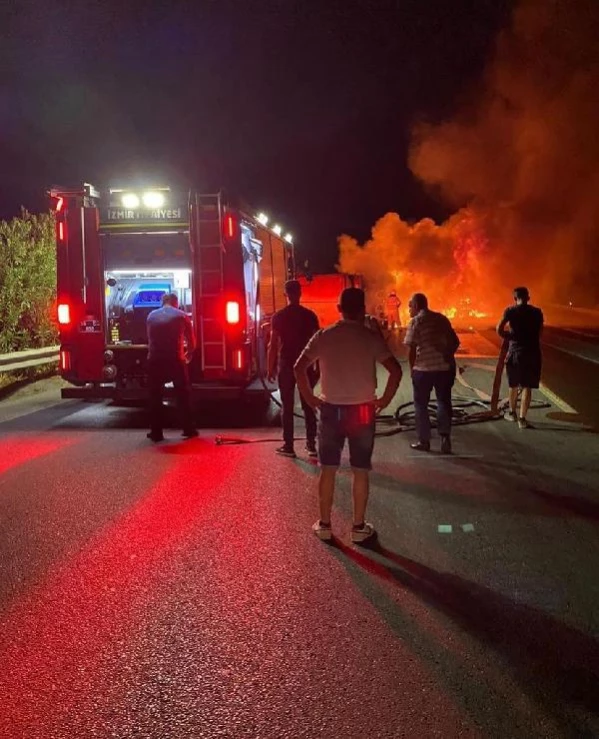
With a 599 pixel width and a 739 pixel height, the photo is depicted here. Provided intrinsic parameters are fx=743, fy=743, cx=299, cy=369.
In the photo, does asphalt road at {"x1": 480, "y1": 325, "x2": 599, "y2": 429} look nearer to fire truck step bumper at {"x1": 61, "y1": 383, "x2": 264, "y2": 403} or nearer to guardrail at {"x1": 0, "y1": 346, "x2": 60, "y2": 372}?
fire truck step bumper at {"x1": 61, "y1": 383, "x2": 264, "y2": 403}

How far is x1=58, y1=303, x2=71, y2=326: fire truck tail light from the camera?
9398 mm

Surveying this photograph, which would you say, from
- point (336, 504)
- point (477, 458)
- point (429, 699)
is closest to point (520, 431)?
point (477, 458)

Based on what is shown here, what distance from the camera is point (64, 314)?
30.9 feet

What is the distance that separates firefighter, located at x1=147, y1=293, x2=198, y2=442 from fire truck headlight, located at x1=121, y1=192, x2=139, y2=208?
1570 mm

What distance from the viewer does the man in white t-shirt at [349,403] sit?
4770mm

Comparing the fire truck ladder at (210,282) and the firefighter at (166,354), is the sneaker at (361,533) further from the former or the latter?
the fire truck ladder at (210,282)

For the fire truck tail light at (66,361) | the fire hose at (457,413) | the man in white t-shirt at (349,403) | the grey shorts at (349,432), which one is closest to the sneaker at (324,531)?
the man in white t-shirt at (349,403)

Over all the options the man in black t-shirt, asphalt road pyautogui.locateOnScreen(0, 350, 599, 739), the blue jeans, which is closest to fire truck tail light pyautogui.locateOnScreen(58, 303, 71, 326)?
asphalt road pyautogui.locateOnScreen(0, 350, 599, 739)

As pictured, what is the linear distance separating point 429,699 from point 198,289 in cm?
682

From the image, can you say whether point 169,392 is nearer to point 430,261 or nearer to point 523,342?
point 523,342

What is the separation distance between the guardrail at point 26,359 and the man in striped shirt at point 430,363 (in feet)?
25.9

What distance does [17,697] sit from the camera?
118 inches

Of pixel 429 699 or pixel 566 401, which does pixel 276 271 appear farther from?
pixel 429 699

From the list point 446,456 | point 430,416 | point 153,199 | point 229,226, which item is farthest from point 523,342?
point 153,199
